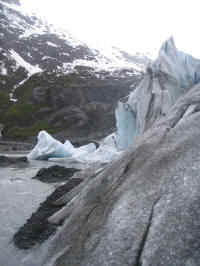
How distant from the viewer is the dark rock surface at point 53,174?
659 inches

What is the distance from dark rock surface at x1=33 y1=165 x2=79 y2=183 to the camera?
659 inches

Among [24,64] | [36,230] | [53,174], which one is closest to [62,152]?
[53,174]

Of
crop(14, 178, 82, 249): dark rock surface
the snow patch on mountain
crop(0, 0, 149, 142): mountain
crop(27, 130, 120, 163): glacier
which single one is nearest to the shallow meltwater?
crop(14, 178, 82, 249): dark rock surface

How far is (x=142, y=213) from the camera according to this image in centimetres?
471

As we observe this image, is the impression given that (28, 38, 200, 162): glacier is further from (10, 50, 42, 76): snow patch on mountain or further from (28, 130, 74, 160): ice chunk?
(10, 50, 42, 76): snow patch on mountain

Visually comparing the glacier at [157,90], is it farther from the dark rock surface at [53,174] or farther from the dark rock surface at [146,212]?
the dark rock surface at [146,212]

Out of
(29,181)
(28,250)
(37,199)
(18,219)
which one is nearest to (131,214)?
(28,250)

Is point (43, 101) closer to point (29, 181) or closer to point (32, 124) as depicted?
point (32, 124)

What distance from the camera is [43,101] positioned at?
6162 cm

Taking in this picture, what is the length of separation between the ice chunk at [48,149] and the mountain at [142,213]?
1773 cm

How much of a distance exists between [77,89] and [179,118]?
182 feet

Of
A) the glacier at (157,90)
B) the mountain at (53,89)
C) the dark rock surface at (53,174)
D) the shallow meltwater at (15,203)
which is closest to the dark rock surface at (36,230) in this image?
the shallow meltwater at (15,203)

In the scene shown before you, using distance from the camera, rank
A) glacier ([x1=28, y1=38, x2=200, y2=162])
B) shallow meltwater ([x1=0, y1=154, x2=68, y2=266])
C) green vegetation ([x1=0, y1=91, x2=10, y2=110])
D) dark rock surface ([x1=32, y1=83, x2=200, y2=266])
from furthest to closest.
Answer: green vegetation ([x1=0, y1=91, x2=10, y2=110]) → glacier ([x1=28, y1=38, x2=200, y2=162]) → shallow meltwater ([x1=0, y1=154, x2=68, y2=266]) → dark rock surface ([x1=32, y1=83, x2=200, y2=266])

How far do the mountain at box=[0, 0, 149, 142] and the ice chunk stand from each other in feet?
69.8
